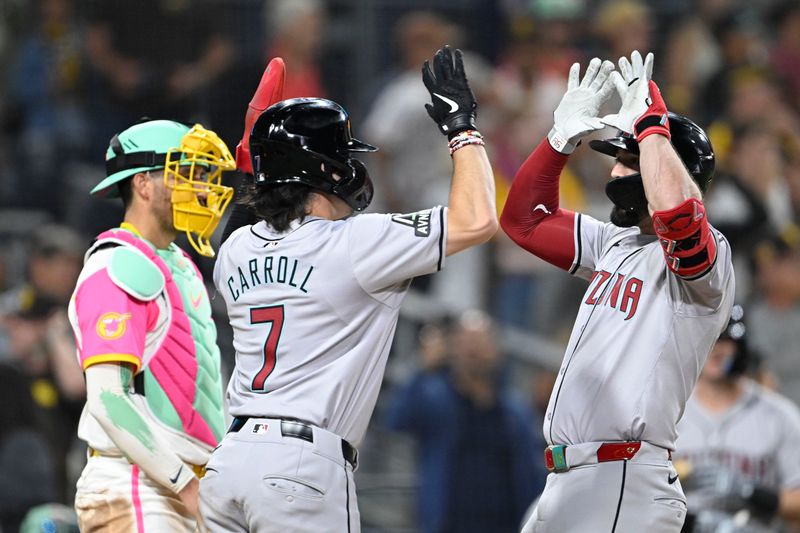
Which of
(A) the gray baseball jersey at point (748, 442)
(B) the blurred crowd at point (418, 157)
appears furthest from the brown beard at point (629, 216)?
(B) the blurred crowd at point (418, 157)

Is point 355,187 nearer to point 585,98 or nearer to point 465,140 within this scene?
point 465,140

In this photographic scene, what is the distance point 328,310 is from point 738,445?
290 cm

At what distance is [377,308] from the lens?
4.36 meters

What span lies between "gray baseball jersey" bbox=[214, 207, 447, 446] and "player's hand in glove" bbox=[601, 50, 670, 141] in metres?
0.66

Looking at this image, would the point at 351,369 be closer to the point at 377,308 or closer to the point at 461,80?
the point at 377,308

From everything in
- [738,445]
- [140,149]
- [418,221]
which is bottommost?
[738,445]

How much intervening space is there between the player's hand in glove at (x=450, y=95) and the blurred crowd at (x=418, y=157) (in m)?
3.75

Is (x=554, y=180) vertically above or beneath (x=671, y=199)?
above

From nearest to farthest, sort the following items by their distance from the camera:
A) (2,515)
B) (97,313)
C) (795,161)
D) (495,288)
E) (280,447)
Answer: (280,447), (97,313), (2,515), (495,288), (795,161)

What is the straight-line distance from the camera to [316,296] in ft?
14.1

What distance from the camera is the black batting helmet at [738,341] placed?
6.30m

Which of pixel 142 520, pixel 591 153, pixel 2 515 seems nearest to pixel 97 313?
pixel 142 520

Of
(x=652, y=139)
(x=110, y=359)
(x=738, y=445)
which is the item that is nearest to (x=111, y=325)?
(x=110, y=359)

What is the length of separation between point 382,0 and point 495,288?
2699mm
